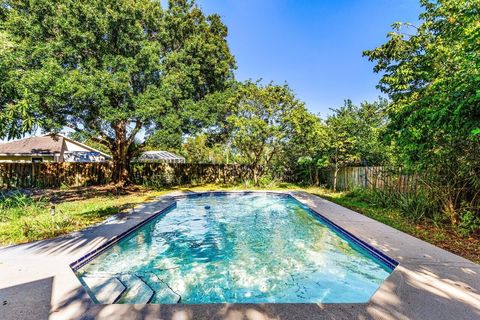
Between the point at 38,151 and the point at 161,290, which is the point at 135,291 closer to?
the point at 161,290

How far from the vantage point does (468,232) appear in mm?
4723

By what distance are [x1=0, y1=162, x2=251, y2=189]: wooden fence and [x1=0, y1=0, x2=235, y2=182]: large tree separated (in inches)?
138

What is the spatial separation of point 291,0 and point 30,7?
1057 centimetres

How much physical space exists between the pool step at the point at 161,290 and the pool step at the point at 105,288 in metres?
0.41

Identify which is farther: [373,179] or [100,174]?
[100,174]

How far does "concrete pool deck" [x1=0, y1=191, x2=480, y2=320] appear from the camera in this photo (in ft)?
7.14

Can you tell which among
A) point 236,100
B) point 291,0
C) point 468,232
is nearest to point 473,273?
point 468,232

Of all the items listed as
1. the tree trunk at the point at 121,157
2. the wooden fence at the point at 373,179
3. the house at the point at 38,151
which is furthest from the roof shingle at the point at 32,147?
the wooden fence at the point at 373,179

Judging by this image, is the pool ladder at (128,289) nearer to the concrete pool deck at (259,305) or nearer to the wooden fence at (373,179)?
the concrete pool deck at (259,305)

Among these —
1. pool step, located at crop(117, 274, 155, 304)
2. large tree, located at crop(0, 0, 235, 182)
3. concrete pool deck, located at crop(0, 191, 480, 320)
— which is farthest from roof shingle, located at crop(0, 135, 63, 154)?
pool step, located at crop(117, 274, 155, 304)

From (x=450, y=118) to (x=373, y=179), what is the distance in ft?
19.4

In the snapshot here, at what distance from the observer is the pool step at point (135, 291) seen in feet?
9.32

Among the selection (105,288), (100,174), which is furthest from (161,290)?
(100,174)

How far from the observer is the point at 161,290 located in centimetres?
326
